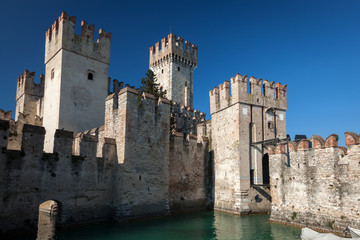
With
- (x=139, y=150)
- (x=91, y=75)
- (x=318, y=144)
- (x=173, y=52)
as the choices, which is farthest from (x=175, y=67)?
(x=318, y=144)

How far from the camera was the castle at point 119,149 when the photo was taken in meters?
13.9

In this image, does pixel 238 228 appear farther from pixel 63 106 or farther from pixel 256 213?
pixel 63 106

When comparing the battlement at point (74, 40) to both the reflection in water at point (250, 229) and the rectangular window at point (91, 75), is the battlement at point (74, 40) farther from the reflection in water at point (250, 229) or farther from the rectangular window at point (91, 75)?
the reflection in water at point (250, 229)

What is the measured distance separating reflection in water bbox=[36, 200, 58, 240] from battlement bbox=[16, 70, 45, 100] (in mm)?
12757

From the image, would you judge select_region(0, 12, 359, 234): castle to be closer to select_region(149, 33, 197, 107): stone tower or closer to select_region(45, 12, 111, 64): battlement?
select_region(45, 12, 111, 64): battlement

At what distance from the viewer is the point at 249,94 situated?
2106cm

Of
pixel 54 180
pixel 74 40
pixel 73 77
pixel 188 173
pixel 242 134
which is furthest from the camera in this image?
pixel 74 40

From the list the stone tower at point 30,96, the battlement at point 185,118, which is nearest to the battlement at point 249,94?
the battlement at point 185,118

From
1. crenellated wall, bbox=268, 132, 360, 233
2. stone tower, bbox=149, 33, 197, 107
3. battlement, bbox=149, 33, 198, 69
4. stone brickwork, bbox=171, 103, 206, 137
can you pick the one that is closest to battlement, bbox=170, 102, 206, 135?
stone brickwork, bbox=171, 103, 206, 137

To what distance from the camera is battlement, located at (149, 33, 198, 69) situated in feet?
145

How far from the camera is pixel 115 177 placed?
55.6ft

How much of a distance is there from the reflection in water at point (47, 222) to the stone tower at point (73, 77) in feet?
14.8

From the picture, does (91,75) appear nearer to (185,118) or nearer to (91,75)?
(91,75)

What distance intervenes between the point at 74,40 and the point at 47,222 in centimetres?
1365
